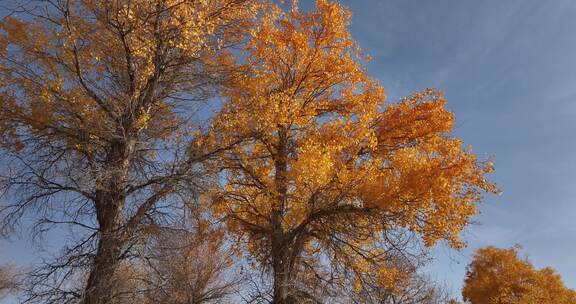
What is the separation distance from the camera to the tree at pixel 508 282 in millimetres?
24067

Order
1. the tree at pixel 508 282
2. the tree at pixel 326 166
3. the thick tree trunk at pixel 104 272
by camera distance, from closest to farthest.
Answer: the thick tree trunk at pixel 104 272 → the tree at pixel 326 166 → the tree at pixel 508 282

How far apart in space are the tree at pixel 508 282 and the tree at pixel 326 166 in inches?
710

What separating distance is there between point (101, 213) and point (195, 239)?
2.24 m

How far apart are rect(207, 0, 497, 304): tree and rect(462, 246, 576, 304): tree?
1804 cm

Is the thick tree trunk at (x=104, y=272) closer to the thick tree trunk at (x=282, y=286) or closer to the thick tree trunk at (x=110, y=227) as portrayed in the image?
the thick tree trunk at (x=110, y=227)

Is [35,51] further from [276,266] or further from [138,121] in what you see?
[276,266]

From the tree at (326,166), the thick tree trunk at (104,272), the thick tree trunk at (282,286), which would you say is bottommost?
the thick tree trunk at (104,272)

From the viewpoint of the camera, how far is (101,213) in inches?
268

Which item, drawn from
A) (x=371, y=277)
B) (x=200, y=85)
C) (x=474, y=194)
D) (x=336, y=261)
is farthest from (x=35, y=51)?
(x=474, y=194)

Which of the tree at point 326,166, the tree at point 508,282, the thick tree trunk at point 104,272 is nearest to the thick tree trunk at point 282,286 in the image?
the tree at point 326,166

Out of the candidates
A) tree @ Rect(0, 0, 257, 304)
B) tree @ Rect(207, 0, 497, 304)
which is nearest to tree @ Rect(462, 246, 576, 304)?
tree @ Rect(207, 0, 497, 304)

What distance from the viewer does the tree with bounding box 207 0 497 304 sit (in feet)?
26.5

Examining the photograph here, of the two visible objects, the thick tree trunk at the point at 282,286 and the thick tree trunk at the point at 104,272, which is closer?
the thick tree trunk at the point at 104,272

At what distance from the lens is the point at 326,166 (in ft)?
26.5
